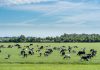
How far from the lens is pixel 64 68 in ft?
119

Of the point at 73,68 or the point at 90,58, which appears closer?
the point at 73,68

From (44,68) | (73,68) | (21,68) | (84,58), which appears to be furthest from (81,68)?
(84,58)

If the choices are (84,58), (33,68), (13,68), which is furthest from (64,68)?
(84,58)

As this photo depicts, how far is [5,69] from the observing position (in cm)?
3534

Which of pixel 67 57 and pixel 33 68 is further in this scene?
pixel 67 57

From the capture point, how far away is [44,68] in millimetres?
36562

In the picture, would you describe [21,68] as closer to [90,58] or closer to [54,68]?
[54,68]

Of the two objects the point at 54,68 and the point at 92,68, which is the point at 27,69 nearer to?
the point at 54,68

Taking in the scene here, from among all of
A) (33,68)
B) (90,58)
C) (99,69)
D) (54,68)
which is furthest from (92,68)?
(90,58)

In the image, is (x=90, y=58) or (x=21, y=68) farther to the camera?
(x=90, y=58)

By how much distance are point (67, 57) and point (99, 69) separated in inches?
580

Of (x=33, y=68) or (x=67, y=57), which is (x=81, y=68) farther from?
(x=67, y=57)

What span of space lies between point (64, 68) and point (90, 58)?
1417 centimetres

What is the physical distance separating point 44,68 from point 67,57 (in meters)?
13.7
